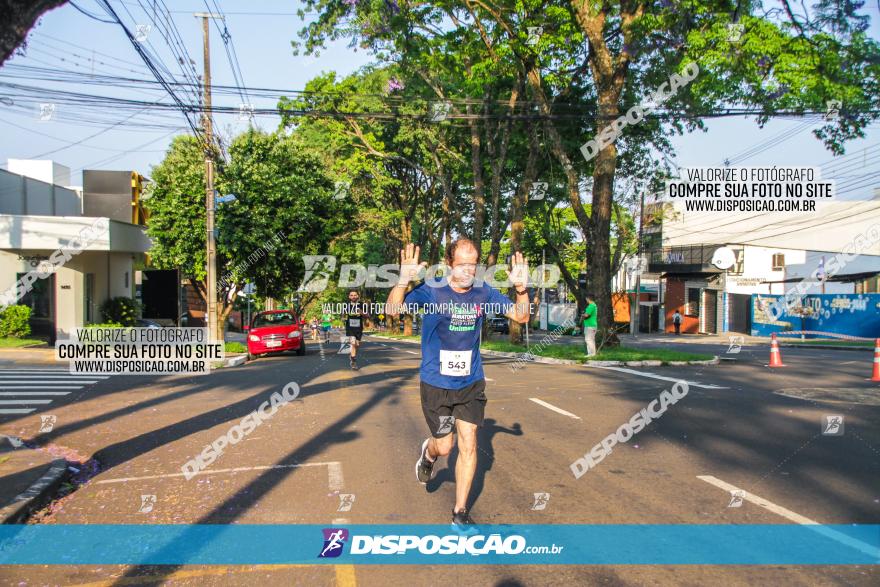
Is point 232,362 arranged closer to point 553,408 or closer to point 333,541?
point 553,408

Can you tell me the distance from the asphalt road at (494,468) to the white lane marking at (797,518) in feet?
0.10

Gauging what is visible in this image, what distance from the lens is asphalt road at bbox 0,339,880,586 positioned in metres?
4.28

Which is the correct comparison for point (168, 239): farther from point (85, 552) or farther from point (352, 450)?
point (85, 552)

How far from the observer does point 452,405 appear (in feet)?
17.6

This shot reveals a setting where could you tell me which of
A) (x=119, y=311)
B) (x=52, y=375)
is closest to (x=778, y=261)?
(x=119, y=311)

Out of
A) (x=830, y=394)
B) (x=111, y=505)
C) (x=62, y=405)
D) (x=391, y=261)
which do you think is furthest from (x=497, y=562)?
(x=391, y=261)

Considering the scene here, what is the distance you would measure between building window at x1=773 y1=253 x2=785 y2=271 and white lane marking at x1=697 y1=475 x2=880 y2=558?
47.4 meters

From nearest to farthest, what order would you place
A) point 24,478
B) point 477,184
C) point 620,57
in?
1. point 24,478
2. point 620,57
3. point 477,184

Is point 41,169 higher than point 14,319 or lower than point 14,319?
higher

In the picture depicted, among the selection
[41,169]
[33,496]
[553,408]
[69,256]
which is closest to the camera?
[33,496]

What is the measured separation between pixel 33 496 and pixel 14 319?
2243cm

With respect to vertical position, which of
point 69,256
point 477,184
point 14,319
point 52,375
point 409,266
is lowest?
point 52,375

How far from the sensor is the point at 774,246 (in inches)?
1898

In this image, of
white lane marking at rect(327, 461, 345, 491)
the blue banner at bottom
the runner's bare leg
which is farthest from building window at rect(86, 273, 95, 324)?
the runner's bare leg
